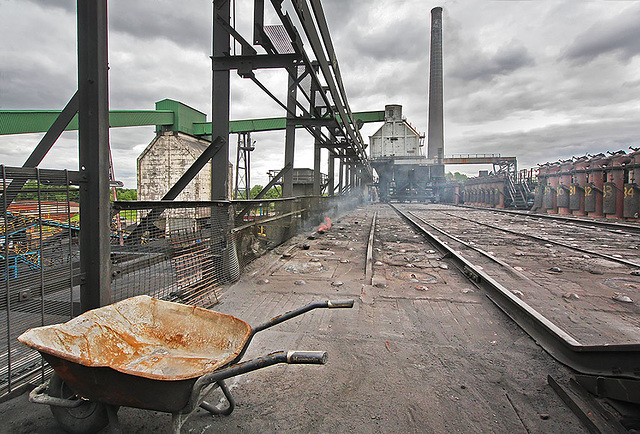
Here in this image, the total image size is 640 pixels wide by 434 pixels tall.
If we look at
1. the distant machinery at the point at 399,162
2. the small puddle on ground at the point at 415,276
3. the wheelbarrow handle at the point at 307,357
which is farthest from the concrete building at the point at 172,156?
the wheelbarrow handle at the point at 307,357

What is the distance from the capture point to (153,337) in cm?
227

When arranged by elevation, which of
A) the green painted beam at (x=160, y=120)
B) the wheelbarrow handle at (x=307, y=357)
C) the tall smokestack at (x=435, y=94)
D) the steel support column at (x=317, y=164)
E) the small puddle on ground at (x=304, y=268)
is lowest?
the small puddle on ground at (x=304, y=268)

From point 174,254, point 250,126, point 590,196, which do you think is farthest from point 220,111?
point 250,126

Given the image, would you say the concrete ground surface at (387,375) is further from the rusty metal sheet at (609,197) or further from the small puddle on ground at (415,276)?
the rusty metal sheet at (609,197)

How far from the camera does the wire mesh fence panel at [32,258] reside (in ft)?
6.70

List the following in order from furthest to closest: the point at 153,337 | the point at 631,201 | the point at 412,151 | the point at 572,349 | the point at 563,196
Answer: the point at 412,151 → the point at 563,196 → the point at 631,201 → the point at 572,349 → the point at 153,337

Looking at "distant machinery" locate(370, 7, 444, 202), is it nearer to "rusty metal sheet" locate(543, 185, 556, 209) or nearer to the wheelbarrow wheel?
"rusty metal sheet" locate(543, 185, 556, 209)

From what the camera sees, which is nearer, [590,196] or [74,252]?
[74,252]

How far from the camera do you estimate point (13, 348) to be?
2.28m

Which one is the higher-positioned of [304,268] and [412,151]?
[412,151]

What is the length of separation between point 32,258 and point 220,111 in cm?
320

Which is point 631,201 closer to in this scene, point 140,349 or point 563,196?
point 563,196

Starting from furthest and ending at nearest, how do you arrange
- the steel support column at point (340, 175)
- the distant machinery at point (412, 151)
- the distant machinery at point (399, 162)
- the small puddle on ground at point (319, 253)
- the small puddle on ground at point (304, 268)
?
the distant machinery at point (412, 151), the distant machinery at point (399, 162), the steel support column at point (340, 175), the small puddle on ground at point (319, 253), the small puddle on ground at point (304, 268)

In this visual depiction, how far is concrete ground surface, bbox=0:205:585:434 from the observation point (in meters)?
1.96
